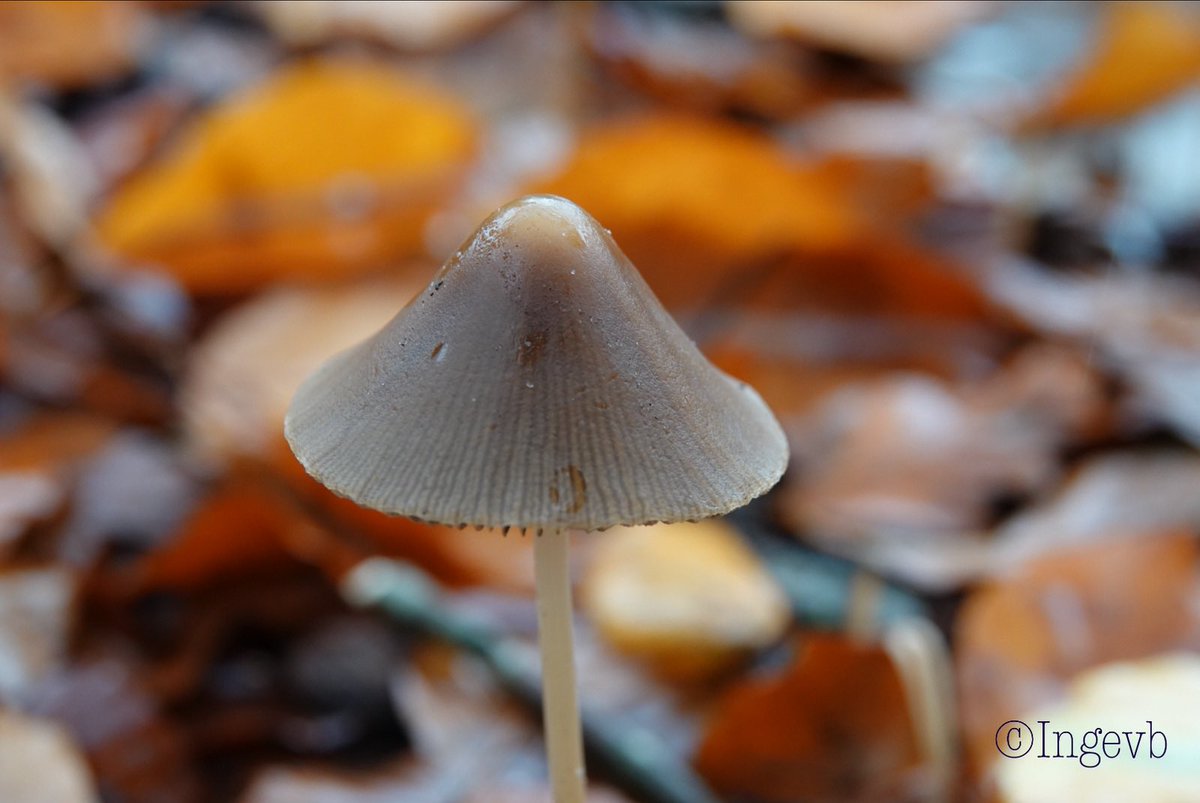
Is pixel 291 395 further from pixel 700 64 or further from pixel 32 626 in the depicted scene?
pixel 700 64

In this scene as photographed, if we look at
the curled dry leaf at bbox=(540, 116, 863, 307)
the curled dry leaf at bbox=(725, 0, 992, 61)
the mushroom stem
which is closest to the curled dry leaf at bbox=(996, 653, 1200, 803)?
the mushroom stem

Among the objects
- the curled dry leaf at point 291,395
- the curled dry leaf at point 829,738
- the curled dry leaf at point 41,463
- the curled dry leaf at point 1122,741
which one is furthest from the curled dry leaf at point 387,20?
the curled dry leaf at point 1122,741

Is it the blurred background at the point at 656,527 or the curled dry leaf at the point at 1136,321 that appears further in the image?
the curled dry leaf at the point at 1136,321

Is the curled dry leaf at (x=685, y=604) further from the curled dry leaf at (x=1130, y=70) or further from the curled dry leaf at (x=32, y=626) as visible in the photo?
the curled dry leaf at (x=1130, y=70)

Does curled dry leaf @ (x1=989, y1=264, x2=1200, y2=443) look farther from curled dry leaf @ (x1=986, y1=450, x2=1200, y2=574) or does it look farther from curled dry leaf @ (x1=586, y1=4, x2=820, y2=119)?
curled dry leaf @ (x1=586, y1=4, x2=820, y2=119)

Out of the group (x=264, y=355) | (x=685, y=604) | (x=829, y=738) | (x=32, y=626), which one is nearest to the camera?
(x=829, y=738)

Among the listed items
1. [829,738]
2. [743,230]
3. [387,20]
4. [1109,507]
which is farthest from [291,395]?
[387,20]

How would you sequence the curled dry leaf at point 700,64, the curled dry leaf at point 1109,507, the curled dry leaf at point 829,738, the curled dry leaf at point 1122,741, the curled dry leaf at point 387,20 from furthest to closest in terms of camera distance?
the curled dry leaf at point 387,20 → the curled dry leaf at point 700,64 → the curled dry leaf at point 1109,507 → the curled dry leaf at point 829,738 → the curled dry leaf at point 1122,741
